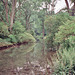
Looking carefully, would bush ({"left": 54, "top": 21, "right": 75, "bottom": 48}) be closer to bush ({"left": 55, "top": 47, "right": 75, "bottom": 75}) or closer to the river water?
the river water

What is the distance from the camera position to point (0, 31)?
2000 centimetres

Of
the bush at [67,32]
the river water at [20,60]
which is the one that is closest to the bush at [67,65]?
the river water at [20,60]

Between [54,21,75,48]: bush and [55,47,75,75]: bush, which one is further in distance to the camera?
[54,21,75,48]: bush

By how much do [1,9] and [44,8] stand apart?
1443 cm

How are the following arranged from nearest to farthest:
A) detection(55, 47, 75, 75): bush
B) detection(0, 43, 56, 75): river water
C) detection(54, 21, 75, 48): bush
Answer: detection(55, 47, 75, 75): bush, detection(0, 43, 56, 75): river water, detection(54, 21, 75, 48): bush

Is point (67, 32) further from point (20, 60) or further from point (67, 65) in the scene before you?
point (20, 60)

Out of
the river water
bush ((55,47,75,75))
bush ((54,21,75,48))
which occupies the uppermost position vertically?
bush ((54,21,75,48))

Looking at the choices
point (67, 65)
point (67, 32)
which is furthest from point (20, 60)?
point (67, 65)

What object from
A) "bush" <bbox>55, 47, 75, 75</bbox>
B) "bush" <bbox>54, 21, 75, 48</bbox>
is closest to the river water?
"bush" <bbox>55, 47, 75, 75</bbox>

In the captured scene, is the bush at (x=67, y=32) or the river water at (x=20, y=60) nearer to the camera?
the river water at (x=20, y=60)

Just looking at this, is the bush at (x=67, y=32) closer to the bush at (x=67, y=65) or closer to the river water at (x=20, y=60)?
the river water at (x=20, y=60)

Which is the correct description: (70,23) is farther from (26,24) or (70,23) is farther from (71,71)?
(26,24)

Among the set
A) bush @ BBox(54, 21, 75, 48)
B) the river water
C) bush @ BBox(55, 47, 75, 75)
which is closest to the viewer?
bush @ BBox(55, 47, 75, 75)

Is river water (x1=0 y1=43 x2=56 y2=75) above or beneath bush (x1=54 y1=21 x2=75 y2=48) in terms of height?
beneath
